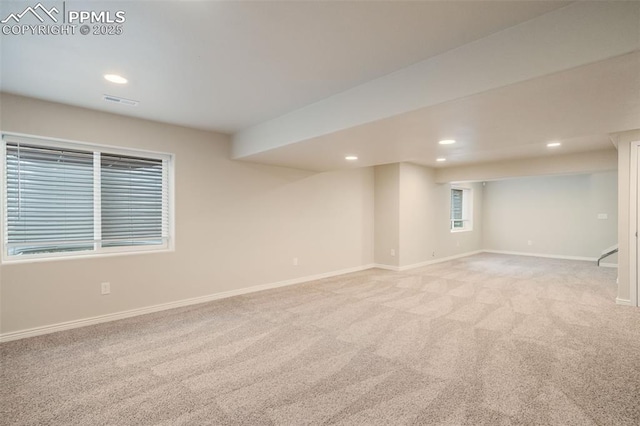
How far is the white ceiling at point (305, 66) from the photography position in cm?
174

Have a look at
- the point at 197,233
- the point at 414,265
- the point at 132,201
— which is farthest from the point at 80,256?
the point at 414,265

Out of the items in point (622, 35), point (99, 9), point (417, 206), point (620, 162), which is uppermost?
point (99, 9)

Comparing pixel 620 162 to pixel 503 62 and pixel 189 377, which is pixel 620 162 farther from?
pixel 189 377

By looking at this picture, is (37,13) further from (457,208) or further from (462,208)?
(462,208)

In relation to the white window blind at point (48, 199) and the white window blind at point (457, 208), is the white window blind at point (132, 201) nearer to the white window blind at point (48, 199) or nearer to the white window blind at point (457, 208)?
the white window blind at point (48, 199)

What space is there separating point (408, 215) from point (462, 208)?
11.5 feet

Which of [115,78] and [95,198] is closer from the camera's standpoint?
[115,78]

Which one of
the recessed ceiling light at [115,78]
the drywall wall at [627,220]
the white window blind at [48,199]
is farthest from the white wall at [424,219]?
the white window blind at [48,199]

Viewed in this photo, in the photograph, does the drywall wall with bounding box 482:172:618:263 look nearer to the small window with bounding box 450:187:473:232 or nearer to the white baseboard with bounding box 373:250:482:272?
the small window with bounding box 450:187:473:232

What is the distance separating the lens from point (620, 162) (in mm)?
4020

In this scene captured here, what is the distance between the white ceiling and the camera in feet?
5.72

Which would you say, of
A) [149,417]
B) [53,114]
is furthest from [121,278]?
[149,417]

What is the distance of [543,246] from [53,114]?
35.0ft

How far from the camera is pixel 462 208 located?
924 cm
